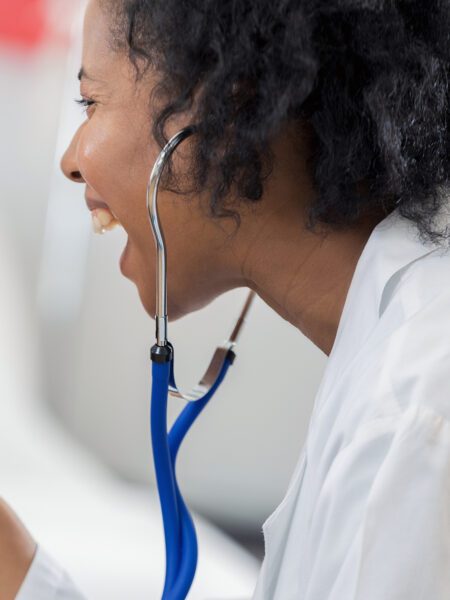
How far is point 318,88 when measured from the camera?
2.56 ft

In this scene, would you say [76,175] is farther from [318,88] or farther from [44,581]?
[44,581]

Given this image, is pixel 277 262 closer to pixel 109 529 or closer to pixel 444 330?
pixel 444 330

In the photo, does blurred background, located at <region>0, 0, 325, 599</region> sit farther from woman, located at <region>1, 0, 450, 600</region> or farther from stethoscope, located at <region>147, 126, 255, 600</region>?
woman, located at <region>1, 0, 450, 600</region>

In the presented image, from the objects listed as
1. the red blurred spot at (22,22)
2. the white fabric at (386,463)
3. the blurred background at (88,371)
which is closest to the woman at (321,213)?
the white fabric at (386,463)

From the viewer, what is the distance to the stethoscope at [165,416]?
82 cm

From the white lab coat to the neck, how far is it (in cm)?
8

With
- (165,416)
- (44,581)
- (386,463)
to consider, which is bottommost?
(44,581)

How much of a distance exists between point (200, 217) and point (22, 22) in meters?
1.07

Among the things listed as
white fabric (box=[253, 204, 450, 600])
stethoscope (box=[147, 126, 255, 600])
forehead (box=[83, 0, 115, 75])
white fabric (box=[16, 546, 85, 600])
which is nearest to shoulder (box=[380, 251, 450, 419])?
white fabric (box=[253, 204, 450, 600])

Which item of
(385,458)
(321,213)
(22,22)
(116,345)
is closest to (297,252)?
(321,213)

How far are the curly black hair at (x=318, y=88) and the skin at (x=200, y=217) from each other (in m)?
0.02

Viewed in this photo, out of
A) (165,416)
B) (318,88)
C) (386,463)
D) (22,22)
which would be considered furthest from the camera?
(22,22)

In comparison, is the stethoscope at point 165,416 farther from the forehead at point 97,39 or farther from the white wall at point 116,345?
the white wall at point 116,345

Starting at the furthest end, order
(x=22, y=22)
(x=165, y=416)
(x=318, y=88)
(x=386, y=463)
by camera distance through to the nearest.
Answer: (x=22, y=22) < (x=165, y=416) < (x=318, y=88) < (x=386, y=463)
